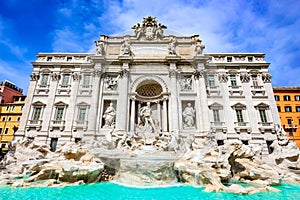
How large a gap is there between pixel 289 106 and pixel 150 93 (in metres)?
20.9

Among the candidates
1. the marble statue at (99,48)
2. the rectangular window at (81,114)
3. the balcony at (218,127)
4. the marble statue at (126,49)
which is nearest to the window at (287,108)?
the balcony at (218,127)

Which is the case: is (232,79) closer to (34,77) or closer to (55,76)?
(55,76)

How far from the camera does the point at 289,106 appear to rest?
76.9 ft

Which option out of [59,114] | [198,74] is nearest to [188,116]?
[198,74]

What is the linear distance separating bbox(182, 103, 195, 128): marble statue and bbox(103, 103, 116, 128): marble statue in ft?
22.0

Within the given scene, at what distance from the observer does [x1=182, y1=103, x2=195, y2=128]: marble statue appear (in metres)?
15.3

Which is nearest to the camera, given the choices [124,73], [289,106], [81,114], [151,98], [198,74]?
[81,114]

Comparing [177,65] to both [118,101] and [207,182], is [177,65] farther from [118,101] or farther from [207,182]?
[207,182]

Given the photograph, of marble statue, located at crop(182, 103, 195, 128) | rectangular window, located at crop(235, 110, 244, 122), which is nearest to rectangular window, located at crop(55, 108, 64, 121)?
marble statue, located at crop(182, 103, 195, 128)

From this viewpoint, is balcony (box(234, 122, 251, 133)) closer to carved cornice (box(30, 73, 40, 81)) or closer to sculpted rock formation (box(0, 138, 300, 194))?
sculpted rock formation (box(0, 138, 300, 194))

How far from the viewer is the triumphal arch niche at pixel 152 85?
49.6 ft

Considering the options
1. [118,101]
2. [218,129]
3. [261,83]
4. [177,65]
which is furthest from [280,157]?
[118,101]

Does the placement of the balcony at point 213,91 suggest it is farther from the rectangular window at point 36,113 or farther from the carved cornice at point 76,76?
the rectangular window at point 36,113

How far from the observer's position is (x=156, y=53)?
59.0ft
